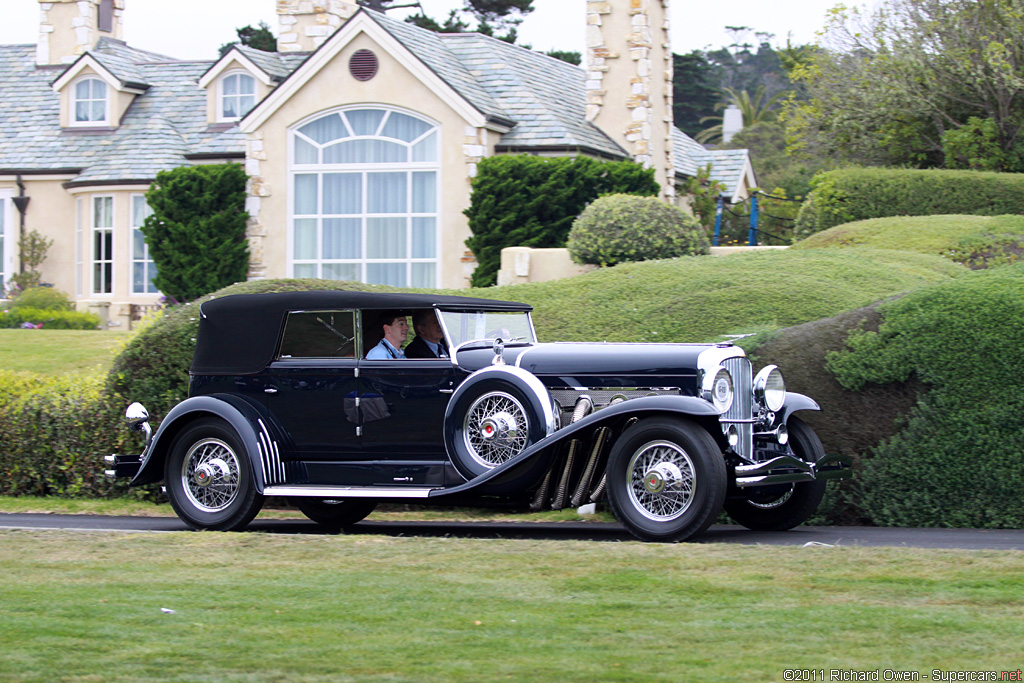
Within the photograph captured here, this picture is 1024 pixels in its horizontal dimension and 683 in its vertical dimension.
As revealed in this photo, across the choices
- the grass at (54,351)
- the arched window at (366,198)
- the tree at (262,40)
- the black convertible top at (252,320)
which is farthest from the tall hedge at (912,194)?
the tree at (262,40)

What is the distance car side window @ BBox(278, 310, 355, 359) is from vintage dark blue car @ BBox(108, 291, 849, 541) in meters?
0.01

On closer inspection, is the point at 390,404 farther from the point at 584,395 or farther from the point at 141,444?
the point at 141,444

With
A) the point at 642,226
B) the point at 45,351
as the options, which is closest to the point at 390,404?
the point at 642,226

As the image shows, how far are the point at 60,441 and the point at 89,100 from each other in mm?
19977

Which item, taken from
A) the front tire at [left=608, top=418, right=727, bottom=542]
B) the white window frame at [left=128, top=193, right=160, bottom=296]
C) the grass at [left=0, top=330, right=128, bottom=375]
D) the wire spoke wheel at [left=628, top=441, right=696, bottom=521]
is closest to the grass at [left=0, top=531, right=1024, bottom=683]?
the front tire at [left=608, top=418, right=727, bottom=542]

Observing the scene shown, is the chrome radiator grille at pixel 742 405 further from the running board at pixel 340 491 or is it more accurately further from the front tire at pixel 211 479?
the front tire at pixel 211 479

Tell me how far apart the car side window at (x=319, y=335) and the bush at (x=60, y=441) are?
9.49ft

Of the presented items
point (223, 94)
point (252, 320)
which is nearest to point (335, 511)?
point (252, 320)

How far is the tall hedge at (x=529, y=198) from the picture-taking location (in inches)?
877

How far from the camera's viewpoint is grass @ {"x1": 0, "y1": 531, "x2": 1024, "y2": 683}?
15.3ft

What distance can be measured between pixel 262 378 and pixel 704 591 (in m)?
4.23

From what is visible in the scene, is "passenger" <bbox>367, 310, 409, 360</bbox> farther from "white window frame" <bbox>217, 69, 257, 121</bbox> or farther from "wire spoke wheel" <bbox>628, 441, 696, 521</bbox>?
"white window frame" <bbox>217, 69, 257, 121</bbox>

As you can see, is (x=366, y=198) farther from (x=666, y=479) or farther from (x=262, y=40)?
(x=262, y=40)

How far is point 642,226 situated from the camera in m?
18.2
